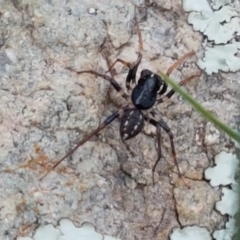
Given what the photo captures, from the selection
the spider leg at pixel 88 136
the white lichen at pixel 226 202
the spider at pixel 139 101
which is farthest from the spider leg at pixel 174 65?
the white lichen at pixel 226 202

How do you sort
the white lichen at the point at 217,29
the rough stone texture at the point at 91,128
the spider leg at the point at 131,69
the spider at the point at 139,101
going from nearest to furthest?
the rough stone texture at the point at 91,128 < the spider at the point at 139,101 < the spider leg at the point at 131,69 < the white lichen at the point at 217,29

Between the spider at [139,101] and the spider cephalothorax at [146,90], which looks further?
the spider cephalothorax at [146,90]

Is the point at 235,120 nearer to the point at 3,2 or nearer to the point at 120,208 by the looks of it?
the point at 120,208

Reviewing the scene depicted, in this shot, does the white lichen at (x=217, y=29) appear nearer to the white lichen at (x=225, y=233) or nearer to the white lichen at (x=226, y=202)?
the white lichen at (x=226, y=202)

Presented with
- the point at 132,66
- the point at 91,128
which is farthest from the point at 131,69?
the point at 91,128

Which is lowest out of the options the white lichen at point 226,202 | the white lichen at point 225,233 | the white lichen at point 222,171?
the white lichen at point 225,233

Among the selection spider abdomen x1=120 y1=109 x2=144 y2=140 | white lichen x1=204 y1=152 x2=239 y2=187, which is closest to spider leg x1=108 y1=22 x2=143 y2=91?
spider abdomen x1=120 y1=109 x2=144 y2=140

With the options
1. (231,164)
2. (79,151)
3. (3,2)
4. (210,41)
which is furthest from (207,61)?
(3,2)
